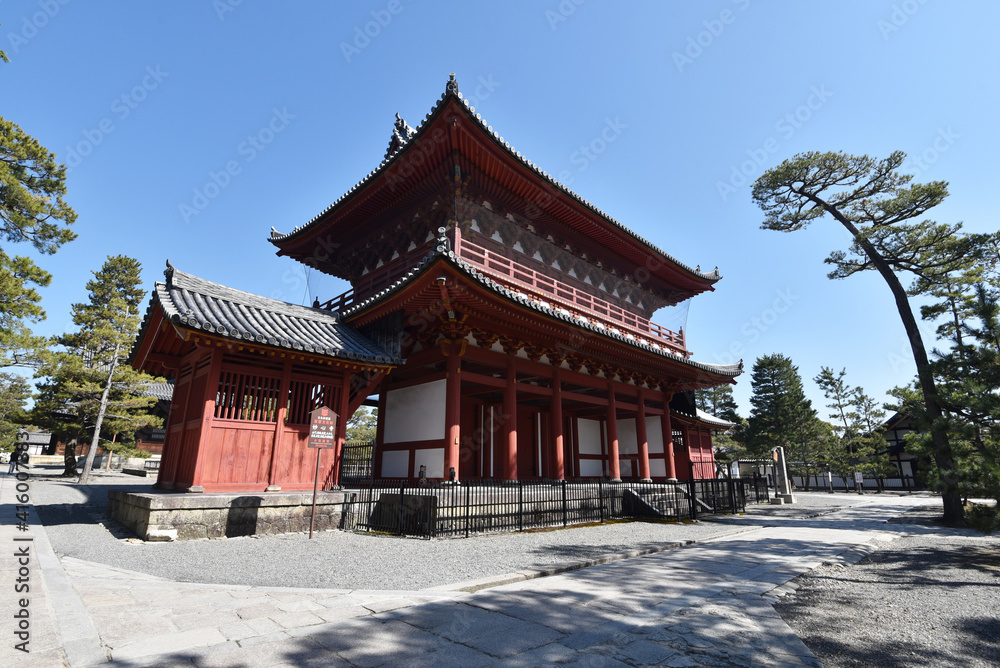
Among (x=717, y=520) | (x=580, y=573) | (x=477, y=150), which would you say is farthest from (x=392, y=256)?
(x=717, y=520)

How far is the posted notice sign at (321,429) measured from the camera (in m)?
9.09

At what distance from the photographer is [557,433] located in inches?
566

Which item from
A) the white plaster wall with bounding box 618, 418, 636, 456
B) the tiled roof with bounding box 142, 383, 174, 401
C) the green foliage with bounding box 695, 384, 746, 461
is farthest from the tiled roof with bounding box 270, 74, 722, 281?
the green foliage with bounding box 695, 384, 746, 461

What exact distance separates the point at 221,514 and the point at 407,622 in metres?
6.10

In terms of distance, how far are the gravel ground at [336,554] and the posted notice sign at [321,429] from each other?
5.93 ft

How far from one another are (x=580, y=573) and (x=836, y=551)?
19.4 ft

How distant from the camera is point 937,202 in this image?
54.5 feet

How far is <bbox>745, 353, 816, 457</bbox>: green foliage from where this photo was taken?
1612 inches

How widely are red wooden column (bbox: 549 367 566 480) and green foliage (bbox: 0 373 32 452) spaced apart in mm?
40724

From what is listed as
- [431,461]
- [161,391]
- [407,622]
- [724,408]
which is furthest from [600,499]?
[724,408]

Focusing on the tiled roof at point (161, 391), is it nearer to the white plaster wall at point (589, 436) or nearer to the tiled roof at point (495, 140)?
the tiled roof at point (495, 140)

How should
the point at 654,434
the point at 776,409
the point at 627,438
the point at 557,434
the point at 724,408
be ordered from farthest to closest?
the point at 724,408, the point at 776,409, the point at 654,434, the point at 627,438, the point at 557,434

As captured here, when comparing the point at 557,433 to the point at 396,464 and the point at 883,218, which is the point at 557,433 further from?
the point at 883,218

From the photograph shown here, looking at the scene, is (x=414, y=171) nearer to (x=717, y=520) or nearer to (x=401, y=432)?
(x=401, y=432)
